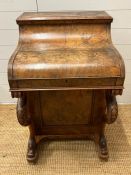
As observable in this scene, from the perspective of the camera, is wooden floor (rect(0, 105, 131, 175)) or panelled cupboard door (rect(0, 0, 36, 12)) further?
panelled cupboard door (rect(0, 0, 36, 12))

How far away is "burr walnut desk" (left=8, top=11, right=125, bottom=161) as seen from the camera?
117 cm

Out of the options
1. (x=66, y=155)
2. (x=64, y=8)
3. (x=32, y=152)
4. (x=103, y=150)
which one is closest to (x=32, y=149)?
(x=32, y=152)

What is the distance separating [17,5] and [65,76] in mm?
1022

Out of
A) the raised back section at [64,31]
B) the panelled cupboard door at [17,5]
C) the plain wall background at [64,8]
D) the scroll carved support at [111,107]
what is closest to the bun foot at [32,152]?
the scroll carved support at [111,107]

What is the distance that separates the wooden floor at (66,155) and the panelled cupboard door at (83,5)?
41.6 inches

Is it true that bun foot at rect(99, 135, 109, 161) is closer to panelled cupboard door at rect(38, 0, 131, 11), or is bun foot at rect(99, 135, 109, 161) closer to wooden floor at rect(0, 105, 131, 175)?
wooden floor at rect(0, 105, 131, 175)

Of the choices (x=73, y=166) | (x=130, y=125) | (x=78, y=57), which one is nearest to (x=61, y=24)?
(x=78, y=57)

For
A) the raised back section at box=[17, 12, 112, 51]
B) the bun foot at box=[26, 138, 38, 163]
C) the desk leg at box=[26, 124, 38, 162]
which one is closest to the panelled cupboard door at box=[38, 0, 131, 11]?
the raised back section at box=[17, 12, 112, 51]

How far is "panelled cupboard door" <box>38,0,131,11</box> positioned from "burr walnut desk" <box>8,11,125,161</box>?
34 cm

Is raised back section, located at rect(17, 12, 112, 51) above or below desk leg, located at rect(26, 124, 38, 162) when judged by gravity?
above

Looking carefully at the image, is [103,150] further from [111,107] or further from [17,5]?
[17,5]

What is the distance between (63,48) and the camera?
137 cm

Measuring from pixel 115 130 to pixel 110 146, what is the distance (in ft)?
0.70

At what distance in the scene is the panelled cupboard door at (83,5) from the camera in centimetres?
184
